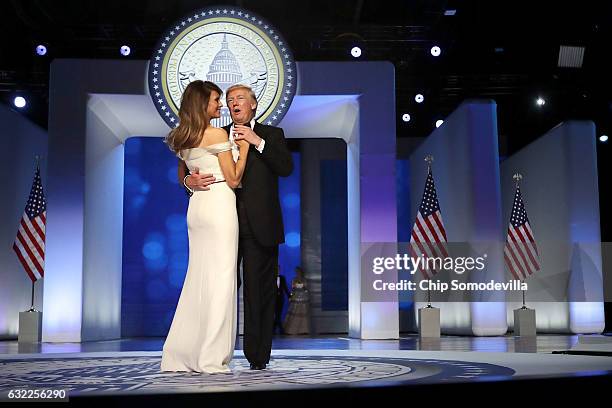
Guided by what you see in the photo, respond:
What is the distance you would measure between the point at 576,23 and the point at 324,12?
14.6 ft

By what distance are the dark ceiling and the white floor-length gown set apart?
7.77 meters

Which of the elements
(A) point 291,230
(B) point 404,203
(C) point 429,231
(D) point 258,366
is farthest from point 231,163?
(B) point 404,203

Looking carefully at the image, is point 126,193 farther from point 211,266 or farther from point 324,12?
point 211,266

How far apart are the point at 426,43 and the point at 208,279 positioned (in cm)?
981

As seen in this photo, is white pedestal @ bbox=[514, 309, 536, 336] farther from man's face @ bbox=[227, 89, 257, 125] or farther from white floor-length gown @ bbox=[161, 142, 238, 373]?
man's face @ bbox=[227, 89, 257, 125]

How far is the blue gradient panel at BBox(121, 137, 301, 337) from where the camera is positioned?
11867mm

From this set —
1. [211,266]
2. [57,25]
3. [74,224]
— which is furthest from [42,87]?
[211,266]

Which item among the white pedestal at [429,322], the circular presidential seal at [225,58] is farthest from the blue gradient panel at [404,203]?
the circular presidential seal at [225,58]

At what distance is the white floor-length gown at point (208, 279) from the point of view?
3.75 metres

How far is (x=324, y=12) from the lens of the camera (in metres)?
14.1

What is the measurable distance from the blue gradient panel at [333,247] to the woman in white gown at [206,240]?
903 centimetres

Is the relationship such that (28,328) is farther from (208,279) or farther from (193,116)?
(193,116)

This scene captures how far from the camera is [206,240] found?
151 inches

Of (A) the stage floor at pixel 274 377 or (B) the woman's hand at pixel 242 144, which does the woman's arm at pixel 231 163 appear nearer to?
(B) the woman's hand at pixel 242 144
